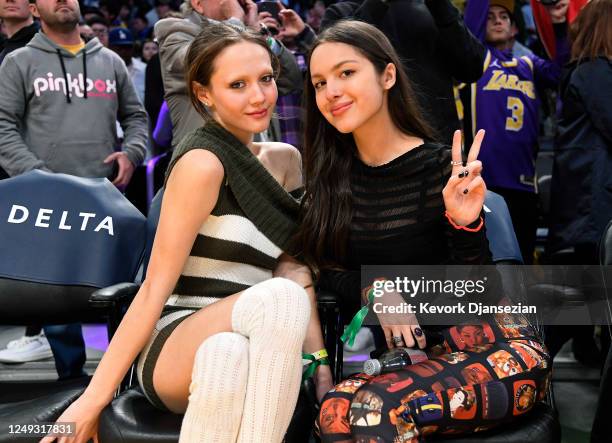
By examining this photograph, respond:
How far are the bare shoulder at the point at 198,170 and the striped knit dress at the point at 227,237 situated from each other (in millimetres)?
20

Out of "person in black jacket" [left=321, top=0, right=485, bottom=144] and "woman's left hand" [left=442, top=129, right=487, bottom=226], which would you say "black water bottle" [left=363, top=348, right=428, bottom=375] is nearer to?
"woman's left hand" [left=442, top=129, right=487, bottom=226]

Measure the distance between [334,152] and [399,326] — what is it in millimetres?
579

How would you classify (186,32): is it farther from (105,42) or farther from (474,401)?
(105,42)

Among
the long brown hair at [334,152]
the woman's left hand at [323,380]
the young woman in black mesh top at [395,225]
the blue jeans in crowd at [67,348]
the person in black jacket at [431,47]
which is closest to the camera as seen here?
the young woman in black mesh top at [395,225]

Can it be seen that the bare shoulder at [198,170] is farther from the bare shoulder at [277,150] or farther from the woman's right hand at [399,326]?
the woman's right hand at [399,326]

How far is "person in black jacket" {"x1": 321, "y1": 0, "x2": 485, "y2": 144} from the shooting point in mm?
3367

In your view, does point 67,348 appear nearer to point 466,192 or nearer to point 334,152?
point 334,152

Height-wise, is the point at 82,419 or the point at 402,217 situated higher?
the point at 402,217

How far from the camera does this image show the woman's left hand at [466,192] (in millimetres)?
2176

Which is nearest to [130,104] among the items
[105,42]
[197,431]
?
[197,431]

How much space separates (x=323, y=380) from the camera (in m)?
2.32

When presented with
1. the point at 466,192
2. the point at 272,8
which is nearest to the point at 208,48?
the point at 466,192

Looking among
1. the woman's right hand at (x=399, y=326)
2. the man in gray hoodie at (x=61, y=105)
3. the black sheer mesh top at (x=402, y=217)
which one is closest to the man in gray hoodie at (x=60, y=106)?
the man in gray hoodie at (x=61, y=105)

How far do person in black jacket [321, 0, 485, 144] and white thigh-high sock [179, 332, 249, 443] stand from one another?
66.6 inches
